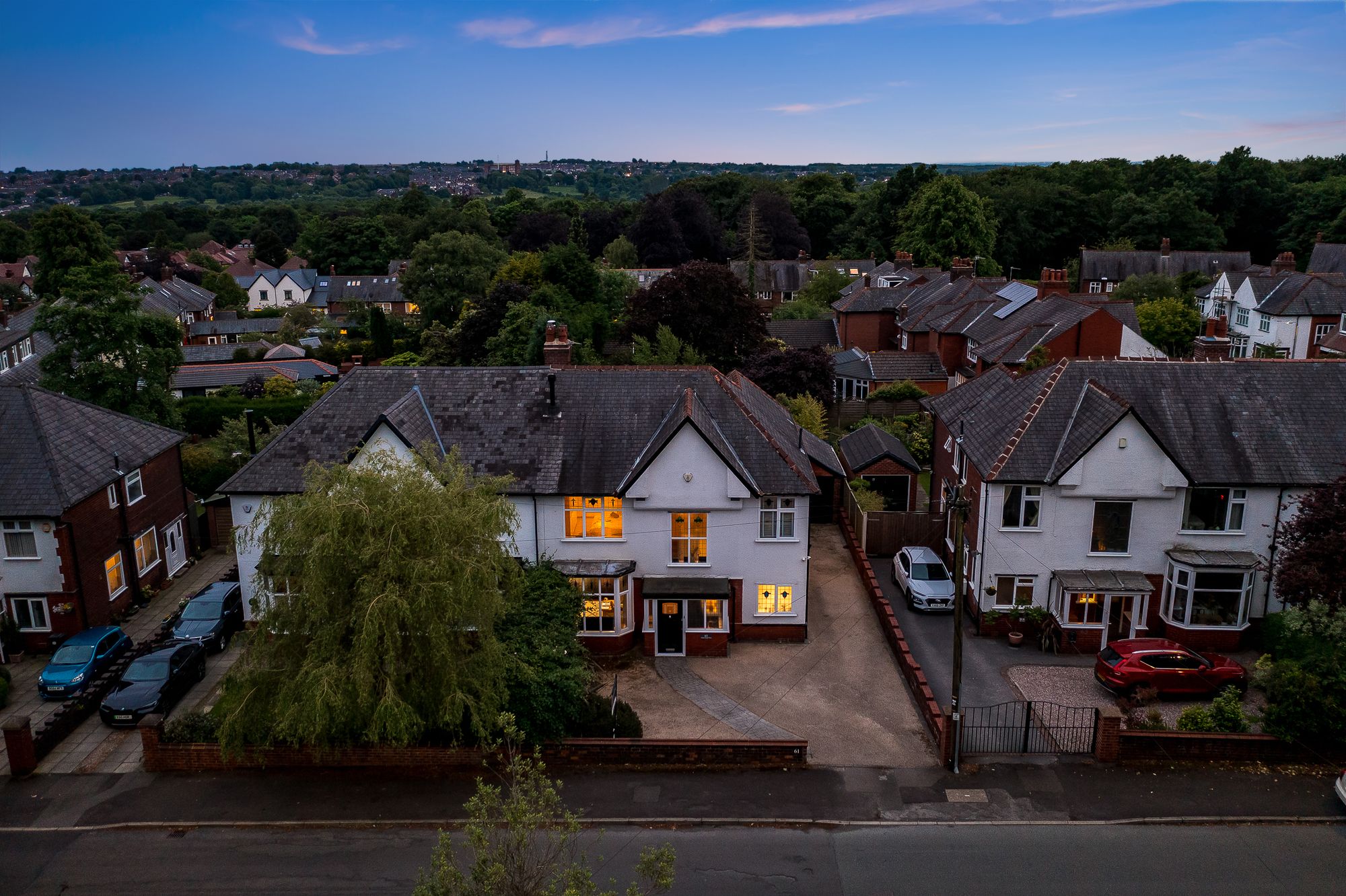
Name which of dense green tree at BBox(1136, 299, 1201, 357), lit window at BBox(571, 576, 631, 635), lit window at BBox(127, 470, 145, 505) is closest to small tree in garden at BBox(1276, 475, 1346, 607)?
lit window at BBox(571, 576, 631, 635)

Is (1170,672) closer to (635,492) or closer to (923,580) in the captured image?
(923,580)

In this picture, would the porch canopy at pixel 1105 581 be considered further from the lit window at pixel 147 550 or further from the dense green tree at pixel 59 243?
the dense green tree at pixel 59 243

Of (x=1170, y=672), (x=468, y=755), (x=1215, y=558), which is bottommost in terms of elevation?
(x=468, y=755)

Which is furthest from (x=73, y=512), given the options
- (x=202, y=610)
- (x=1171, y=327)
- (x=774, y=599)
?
(x=1171, y=327)

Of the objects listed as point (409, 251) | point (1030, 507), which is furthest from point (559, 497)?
point (409, 251)

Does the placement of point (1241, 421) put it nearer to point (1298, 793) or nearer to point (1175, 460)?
point (1175, 460)

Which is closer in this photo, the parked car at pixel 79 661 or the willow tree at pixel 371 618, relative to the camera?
the willow tree at pixel 371 618

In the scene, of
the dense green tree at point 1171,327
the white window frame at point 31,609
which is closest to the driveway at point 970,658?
the white window frame at point 31,609
